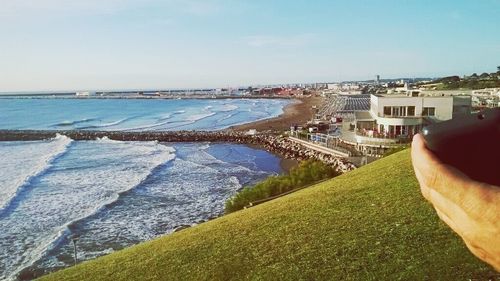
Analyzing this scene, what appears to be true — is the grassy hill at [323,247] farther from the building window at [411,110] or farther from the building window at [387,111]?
the building window at [387,111]

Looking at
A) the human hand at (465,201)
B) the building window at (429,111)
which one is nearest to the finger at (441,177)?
the human hand at (465,201)

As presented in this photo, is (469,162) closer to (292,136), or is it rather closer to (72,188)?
(72,188)

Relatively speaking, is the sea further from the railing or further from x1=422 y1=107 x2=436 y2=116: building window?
x1=422 y1=107 x2=436 y2=116: building window

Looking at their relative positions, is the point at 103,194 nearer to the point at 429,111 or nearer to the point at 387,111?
the point at 387,111

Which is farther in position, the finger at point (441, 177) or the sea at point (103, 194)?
the sea at point (103, 194)

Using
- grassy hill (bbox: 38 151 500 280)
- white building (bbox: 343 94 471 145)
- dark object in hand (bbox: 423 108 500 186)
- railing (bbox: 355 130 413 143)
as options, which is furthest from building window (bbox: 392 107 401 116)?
dark object in hand (bbox: 423 108 500 186)

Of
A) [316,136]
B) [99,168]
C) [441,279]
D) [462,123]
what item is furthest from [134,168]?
[462,123]
